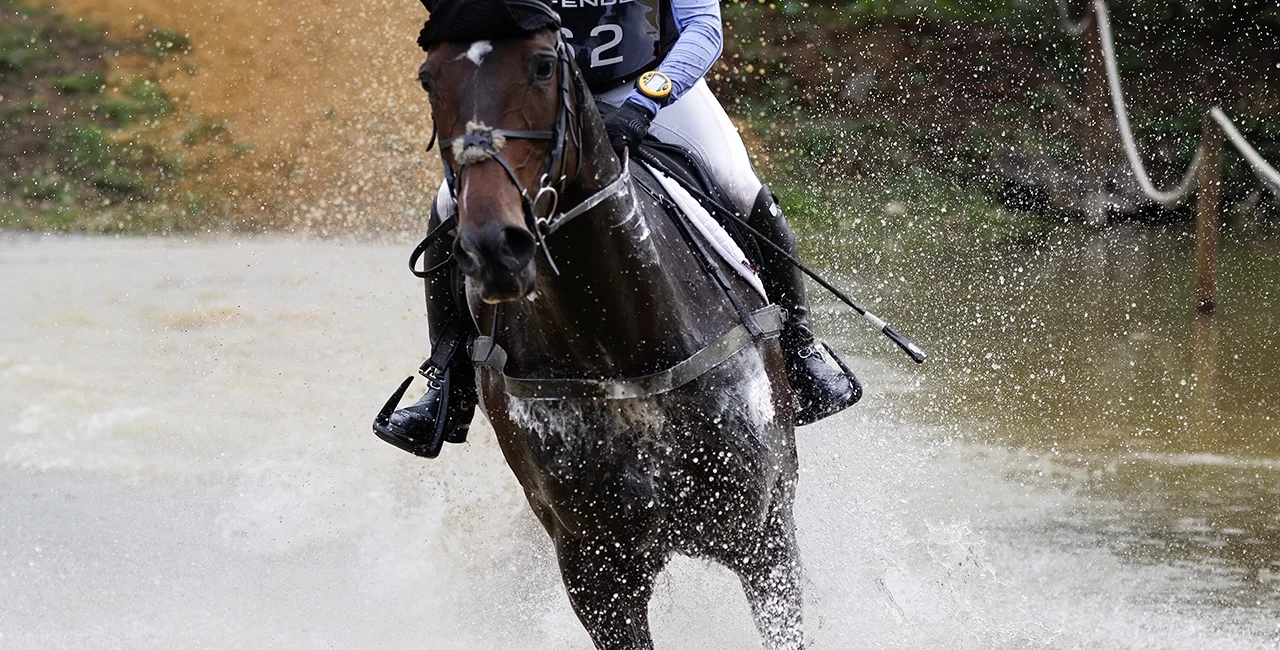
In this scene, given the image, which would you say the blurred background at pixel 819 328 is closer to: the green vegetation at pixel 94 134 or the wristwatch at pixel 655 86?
the green vegetation at pixel 94 134

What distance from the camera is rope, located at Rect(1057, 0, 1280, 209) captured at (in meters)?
9.03

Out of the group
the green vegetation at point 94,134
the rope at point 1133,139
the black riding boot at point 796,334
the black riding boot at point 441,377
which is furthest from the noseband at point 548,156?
the green vegetation at point 94,134

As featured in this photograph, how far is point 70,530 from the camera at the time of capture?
7871 mm

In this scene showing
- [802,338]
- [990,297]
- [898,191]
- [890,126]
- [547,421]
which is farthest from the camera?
[890,126]

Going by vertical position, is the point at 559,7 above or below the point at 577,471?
above

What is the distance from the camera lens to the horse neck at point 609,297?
3.81 meters

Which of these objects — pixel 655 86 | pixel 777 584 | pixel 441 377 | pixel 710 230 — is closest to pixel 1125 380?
pixel 777 584

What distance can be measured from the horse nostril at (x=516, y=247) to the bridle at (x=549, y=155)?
4.9 inches

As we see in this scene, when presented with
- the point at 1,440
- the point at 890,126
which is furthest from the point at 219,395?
the point at 890,126

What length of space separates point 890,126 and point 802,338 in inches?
503

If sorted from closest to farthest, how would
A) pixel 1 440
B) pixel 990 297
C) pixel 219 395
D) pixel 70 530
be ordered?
pixel 70 530 → pixel 1 440 → pixel 219 395 → pixel 990 297

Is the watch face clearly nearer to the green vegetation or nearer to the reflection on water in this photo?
the reflection on water

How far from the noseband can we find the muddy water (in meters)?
2.94

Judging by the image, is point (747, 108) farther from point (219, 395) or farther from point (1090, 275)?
point (219, 395)
